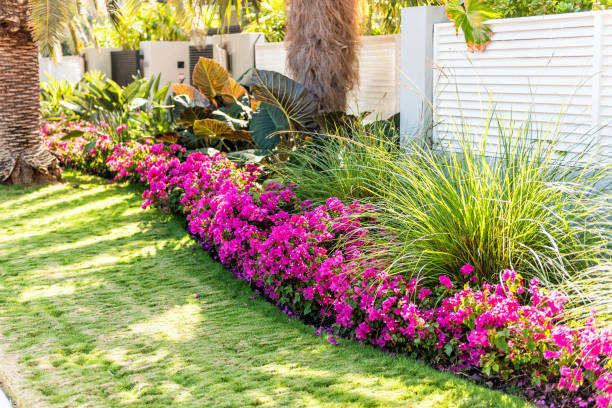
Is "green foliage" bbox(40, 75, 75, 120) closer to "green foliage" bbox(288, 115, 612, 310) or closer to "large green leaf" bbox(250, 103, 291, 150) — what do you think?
"large green leaf" bbox(250, 103, 291, 150)

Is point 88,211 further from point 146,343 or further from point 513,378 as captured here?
point 513,378

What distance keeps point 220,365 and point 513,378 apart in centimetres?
177

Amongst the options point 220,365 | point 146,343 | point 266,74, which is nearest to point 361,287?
point 220,365

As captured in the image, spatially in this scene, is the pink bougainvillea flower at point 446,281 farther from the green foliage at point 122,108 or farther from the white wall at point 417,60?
the green foliage at point 122,108

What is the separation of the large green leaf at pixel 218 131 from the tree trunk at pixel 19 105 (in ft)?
10.2

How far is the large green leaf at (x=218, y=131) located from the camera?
28.0 feet

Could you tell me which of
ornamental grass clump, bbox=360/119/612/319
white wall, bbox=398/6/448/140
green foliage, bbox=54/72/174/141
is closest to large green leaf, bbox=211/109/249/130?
green foliage, bbox=54/72/174/141

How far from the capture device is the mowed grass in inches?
161

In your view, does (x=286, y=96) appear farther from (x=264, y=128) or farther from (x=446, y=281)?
(x=446, y=281)

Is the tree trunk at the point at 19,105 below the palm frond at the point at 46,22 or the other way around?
below

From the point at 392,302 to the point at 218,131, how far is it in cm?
474

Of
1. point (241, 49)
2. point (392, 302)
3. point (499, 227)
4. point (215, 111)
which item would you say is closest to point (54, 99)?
point (241, 49)

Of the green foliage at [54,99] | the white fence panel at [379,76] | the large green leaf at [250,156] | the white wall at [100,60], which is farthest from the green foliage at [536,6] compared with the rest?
the white wall at [100,60]

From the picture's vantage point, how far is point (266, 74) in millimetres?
7793
